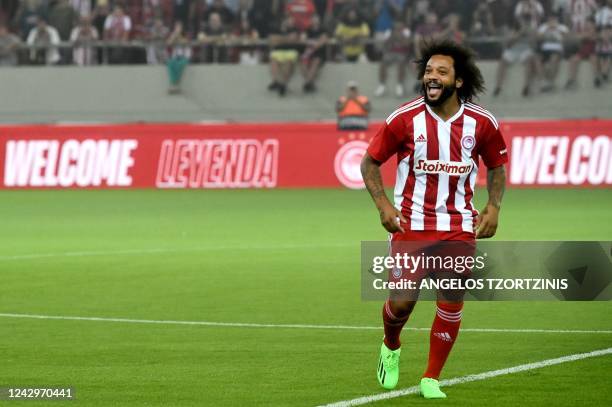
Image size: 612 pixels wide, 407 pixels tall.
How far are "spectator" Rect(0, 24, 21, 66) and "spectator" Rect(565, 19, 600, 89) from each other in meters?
14.1

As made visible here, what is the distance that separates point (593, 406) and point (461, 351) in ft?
7.69

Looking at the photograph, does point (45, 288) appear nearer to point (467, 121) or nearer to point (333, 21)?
point (467, 121)

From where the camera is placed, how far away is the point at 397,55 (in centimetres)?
3594

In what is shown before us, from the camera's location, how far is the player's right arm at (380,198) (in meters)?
8.82

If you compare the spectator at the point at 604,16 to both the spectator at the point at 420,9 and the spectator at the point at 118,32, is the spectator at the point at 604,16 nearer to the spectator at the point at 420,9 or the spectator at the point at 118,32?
the spectator at the point at 420,9

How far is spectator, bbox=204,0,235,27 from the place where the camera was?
3678cm

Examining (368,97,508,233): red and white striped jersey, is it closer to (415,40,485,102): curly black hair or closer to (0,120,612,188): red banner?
(415,40,485,102): curly black hair

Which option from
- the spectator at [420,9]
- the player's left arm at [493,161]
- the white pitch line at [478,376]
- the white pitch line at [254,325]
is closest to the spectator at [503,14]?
the spectator at [420,9]

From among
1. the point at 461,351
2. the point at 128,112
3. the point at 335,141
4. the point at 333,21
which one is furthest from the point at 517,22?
the point at 461,351

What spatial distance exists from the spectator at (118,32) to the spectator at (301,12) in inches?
167

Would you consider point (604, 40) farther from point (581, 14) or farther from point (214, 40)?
point (214, 40)

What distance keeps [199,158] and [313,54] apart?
675 cm

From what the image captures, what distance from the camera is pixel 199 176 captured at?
3117 centimetres

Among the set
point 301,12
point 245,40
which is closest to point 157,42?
point 245,40
